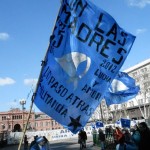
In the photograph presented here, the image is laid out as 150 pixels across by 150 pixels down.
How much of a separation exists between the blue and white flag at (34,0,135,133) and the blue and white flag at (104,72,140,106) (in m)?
13.9

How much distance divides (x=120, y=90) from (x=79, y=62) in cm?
1417

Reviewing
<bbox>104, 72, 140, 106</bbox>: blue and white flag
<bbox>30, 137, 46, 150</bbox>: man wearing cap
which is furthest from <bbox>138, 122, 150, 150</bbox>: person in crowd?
<bbox>104, 72, 140, 106</bbox>: blue and white flag

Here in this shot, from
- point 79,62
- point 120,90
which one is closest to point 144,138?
point 79,62

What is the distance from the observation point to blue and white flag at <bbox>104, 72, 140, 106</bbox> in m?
22.6

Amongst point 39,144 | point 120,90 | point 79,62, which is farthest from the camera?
point 120,90

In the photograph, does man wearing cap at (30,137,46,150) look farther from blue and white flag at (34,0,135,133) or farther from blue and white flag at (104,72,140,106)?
blue and white flag at (104,72,140,106)

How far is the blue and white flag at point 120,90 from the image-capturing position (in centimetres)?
2261

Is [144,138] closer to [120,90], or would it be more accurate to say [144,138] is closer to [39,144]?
[39,144]

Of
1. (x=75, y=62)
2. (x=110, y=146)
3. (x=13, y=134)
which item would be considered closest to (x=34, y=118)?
(x=13, y=134)

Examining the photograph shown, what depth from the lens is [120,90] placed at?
2241 cm

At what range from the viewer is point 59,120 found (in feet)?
26.5

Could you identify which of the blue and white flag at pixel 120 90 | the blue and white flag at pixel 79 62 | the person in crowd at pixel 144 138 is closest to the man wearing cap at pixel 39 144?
the blue and white flag at pixel 79 62

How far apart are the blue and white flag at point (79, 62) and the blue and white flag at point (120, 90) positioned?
13906 mm

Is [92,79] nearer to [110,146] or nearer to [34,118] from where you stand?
[110,146]
